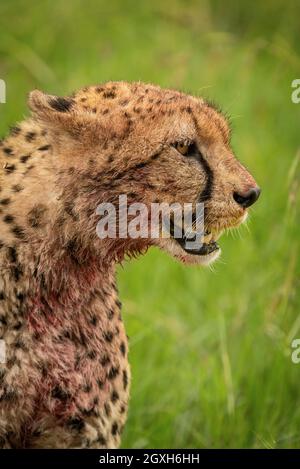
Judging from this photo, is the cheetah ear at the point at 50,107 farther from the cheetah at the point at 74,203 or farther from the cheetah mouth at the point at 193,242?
the cheetah mouth at the point at 193,242

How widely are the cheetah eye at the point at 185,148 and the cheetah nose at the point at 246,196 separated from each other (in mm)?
221

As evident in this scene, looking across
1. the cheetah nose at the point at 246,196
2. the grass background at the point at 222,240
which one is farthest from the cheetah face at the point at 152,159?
the grass background at the point at 222,240

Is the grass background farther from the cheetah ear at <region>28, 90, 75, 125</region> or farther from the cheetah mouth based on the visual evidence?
the cheetah ear at <region>28, 90, 75, 125</region>

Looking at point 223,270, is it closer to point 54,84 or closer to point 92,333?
point 54,84

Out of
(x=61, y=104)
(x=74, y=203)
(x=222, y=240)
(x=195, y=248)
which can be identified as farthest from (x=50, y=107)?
(x=222, y=240)

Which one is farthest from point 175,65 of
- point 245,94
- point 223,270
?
point 223,270

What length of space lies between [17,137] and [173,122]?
1.99 feet

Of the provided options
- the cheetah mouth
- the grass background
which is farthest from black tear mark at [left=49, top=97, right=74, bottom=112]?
the grass background

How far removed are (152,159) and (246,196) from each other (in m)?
0.36

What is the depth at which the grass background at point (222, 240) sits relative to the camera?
15.8 ft

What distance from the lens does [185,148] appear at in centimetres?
361

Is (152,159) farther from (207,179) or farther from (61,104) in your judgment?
(61,104)

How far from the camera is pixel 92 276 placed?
3.68 meters
